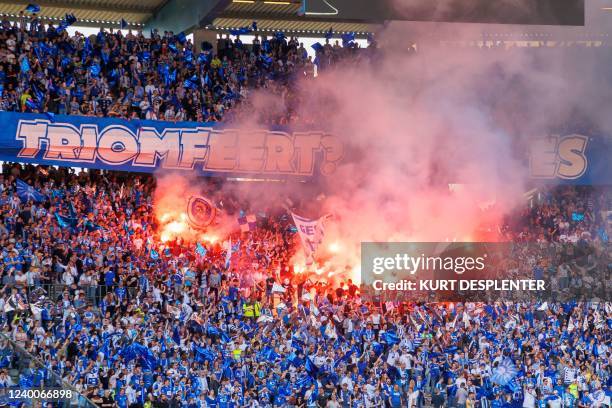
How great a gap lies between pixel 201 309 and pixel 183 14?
8.24m

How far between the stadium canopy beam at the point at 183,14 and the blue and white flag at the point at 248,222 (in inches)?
174

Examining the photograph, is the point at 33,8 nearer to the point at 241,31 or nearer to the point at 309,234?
the point at 241,31

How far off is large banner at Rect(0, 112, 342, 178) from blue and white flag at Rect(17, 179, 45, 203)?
901mm

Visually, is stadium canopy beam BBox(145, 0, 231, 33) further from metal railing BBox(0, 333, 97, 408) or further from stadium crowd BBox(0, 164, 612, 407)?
metal railing BBox(0, 333, 97, 408)

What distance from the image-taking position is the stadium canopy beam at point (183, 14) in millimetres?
22031

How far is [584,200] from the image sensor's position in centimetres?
2128

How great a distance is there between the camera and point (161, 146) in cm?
1984

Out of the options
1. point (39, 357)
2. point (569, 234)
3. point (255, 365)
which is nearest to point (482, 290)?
point (569, 234)

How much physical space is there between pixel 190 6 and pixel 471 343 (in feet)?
31.6

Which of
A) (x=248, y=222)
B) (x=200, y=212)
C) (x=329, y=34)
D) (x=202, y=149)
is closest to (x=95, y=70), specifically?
(x=202, y=149)

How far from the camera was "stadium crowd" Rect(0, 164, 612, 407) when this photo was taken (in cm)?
1530

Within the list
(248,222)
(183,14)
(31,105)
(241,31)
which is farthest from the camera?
(241,31)

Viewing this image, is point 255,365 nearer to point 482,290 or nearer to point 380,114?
point 482,290

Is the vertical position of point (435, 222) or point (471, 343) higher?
point (435, 222)
